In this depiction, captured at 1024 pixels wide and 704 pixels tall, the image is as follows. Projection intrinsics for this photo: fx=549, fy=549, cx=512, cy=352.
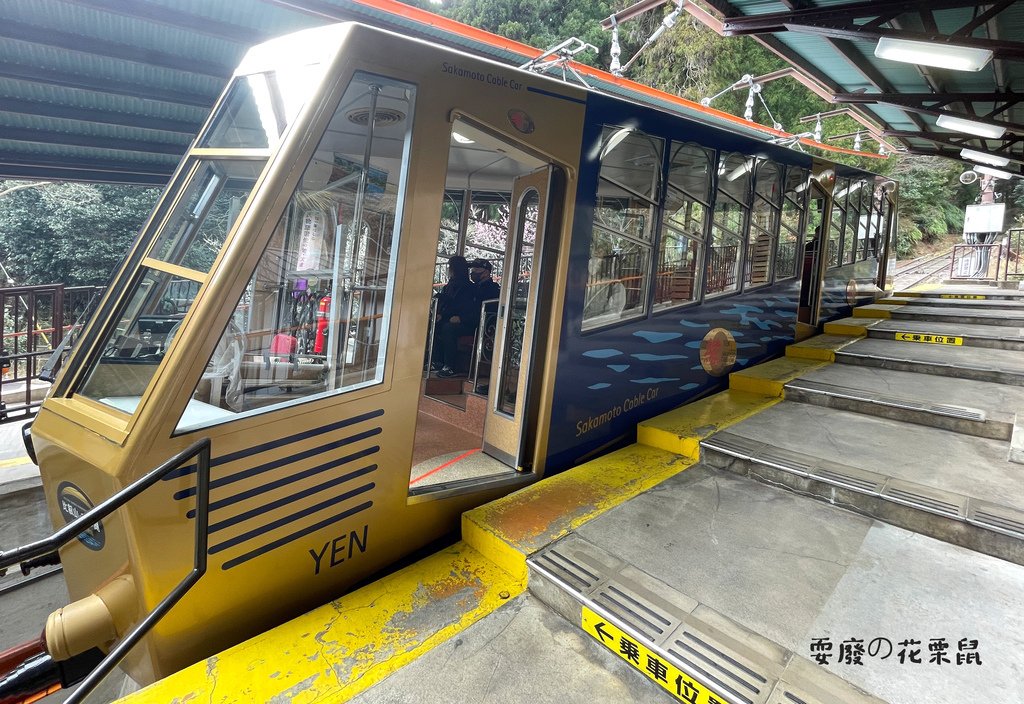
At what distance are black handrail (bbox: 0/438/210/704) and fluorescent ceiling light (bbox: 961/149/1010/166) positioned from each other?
42.9ft

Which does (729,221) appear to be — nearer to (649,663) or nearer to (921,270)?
(649,663)

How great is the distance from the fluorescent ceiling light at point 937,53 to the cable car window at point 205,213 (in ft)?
18.7

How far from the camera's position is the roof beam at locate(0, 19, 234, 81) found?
397cm

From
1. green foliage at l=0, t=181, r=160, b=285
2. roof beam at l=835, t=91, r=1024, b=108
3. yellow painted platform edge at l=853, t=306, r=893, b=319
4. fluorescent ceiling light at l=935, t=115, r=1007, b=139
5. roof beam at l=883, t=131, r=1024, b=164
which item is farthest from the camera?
green foliage at l=0, t=181, r=160, b=285

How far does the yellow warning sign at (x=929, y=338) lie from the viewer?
6.51 meters

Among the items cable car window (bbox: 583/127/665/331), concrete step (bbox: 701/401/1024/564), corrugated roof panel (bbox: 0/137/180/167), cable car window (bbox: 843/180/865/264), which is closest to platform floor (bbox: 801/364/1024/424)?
concrete step (bbox: 701/401/1024/564)

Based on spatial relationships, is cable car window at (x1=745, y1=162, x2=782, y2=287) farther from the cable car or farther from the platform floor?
the cable car

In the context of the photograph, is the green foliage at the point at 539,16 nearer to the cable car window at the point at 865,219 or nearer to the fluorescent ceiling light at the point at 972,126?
the fluorescent ceiling light at the point at 972,126

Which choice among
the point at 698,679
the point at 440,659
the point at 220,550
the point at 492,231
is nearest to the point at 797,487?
the point at 698,679

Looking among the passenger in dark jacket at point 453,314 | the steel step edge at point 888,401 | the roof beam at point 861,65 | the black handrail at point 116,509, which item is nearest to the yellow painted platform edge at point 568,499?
the black handrail at point 116,509

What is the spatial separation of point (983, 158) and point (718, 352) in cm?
936

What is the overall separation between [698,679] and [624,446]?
2.14m

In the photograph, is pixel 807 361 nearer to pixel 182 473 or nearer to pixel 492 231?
pixel 492 231

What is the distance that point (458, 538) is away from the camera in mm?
3053
